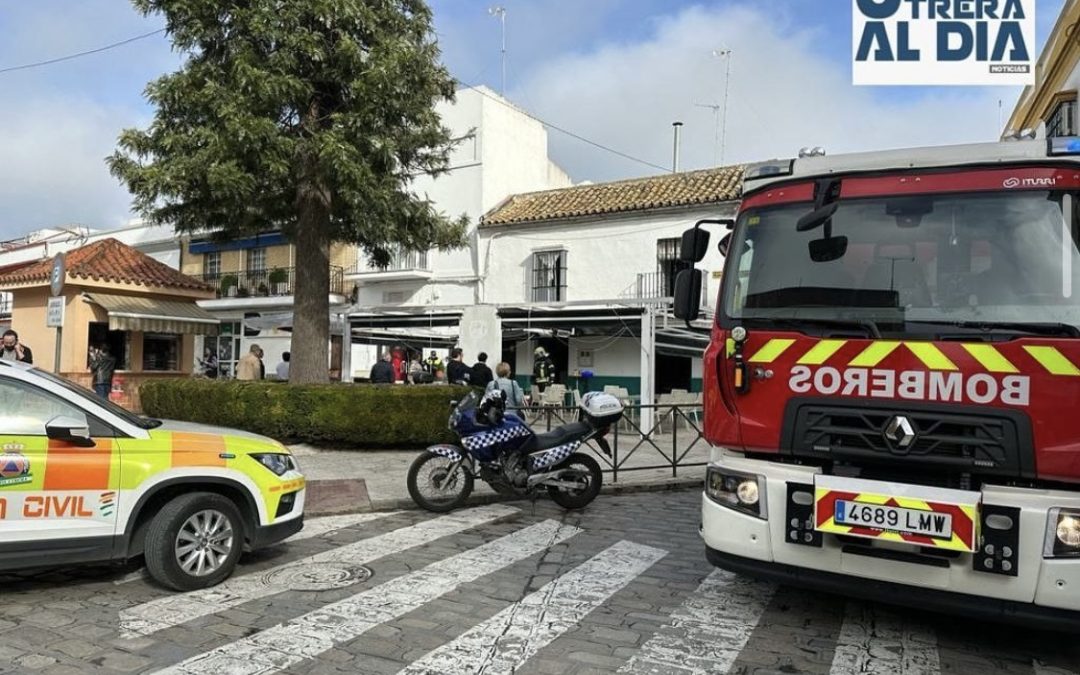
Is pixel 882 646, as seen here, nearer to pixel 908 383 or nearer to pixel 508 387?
pixel 908 383

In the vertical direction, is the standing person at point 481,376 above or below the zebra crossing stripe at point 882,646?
above

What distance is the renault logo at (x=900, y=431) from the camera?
3.93 m

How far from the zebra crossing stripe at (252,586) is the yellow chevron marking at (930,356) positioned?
13.7 feet

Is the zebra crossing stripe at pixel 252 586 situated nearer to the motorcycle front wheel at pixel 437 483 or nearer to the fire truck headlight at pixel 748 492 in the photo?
the motorcycle front wheel at pixel 437 483

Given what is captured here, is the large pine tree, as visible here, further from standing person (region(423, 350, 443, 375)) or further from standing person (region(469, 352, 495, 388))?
standing person (region(423, 350, 443, 375))

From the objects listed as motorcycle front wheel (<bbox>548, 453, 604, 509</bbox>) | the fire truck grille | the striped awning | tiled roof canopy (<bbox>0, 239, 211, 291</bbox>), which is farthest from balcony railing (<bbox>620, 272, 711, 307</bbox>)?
the fire truck grille

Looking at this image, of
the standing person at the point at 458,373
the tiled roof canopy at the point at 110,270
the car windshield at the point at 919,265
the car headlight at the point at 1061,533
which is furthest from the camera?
the tiled roof canopy at the point at 110,270

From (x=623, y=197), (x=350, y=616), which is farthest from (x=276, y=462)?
(x=623, y=197)

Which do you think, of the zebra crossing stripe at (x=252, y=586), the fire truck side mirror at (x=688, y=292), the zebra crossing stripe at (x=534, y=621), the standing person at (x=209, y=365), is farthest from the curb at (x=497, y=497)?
the standing person at (x=209, y=365)

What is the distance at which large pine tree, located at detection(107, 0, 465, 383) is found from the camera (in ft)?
34.3

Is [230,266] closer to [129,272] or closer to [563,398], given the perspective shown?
[129,272]

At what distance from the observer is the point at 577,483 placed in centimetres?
795

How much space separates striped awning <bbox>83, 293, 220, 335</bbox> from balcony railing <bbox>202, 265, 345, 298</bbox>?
1038 centimetres

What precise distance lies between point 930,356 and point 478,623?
2986 millimetres
